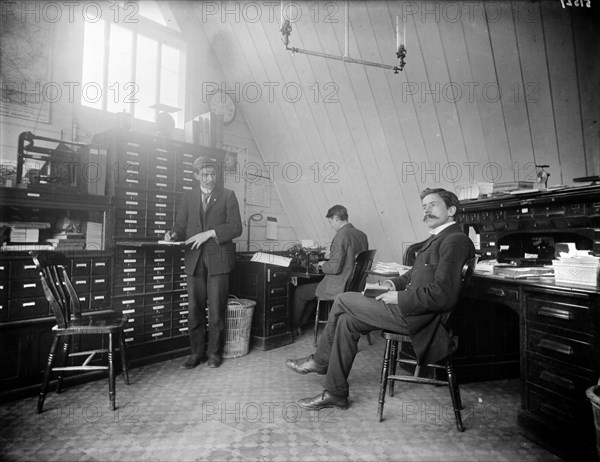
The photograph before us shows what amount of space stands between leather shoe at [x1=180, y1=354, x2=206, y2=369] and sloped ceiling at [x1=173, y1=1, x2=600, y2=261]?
246 cm

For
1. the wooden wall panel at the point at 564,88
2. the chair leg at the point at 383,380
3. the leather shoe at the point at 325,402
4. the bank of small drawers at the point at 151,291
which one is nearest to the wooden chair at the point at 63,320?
the bank of small drawers at the point at 151,291

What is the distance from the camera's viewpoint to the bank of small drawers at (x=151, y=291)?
3146 millimetres

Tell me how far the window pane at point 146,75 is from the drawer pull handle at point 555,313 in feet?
13.2

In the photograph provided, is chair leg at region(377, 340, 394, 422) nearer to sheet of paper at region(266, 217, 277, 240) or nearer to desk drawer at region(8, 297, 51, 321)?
desk drawer at region(8, 297, 51, 321)

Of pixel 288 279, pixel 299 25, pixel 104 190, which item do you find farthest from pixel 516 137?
pixel 104 190

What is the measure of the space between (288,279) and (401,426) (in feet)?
6.59

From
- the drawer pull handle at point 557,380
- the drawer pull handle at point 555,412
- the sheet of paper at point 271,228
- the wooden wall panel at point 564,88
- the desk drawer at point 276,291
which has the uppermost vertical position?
the wooden wall panel at point 564,88

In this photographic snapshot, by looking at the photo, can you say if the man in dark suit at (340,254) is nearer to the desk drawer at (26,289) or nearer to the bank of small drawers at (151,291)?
the bank of small drawers at (151,291)

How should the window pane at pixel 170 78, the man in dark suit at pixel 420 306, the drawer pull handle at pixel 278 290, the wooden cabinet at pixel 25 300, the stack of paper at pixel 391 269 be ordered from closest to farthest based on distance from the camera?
the man in dark suit at pixel 420 306 → the wooden cabinet at pixel 25 300 → the stack of paper at pixel 391 269 → the drawer pull handle at pixel 278 290 → the window pane at pixel 170 78

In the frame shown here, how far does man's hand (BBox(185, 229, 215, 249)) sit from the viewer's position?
312 centimetres

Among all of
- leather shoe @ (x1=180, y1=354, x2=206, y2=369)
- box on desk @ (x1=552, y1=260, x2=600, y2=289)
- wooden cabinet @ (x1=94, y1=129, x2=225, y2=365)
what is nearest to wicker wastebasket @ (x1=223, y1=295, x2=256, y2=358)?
leather shoe @ (x1=180, y1=354, x2=206, y2=369)

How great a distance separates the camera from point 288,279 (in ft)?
13.0

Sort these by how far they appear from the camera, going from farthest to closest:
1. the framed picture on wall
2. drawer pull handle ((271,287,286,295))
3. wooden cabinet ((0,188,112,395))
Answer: the framed picture on wall < drawer pull handle ((271,287,286,295)) < wooden cabinet ((0,188,112,395))

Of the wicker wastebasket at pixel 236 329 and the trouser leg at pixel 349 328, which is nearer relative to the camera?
the trouser leg at pixel 349 328
